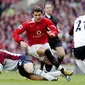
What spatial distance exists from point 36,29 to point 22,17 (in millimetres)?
13184

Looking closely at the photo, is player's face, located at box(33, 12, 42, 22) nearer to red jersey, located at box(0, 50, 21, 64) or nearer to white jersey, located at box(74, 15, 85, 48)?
red jersey, located at box(0, 50, 21, 64)

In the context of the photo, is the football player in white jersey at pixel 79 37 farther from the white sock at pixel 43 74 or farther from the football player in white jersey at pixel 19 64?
the football player in white jersey at pixel 19 64

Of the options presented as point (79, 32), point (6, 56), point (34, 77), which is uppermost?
point (79, 32)

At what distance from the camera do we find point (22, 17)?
2666 centimetres

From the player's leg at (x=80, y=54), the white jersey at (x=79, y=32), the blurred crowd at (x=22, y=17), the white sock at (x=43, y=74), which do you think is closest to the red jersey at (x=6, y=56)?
the white sock at (x=43, y=74)

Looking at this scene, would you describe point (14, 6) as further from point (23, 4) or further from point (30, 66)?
point (30, 66)

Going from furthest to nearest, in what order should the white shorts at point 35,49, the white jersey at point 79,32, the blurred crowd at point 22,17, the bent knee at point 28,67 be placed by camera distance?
the blurred crowd at point 22,17, the white shorts at point 35,49, the bent knee at point 28,67, the white jersey at point 79,32

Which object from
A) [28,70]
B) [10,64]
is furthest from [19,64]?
[28,70]

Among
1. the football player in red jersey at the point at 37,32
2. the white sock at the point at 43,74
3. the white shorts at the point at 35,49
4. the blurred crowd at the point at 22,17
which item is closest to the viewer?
the white sock at the point at 43,74

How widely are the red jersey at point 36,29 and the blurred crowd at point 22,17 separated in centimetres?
1041

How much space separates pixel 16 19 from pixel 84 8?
11.2 ft

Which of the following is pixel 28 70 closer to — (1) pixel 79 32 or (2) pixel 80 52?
(2) pixel 80 52

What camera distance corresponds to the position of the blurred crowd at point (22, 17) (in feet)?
82.4

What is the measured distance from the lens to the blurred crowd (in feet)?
82.4
